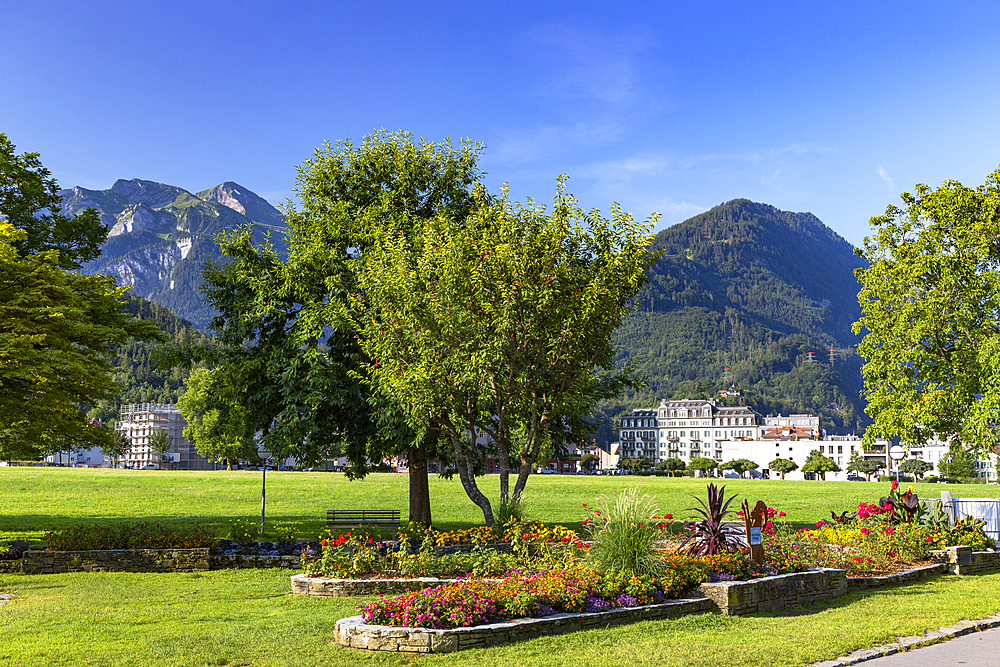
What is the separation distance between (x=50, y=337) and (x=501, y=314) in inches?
437

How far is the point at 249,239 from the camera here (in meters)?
27.1

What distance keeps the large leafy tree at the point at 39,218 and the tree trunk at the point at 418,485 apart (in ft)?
41.1

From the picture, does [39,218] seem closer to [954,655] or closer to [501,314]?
[501,314]

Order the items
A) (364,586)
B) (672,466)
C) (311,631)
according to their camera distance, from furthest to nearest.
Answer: (672,466) → (364,586) → (311,631)

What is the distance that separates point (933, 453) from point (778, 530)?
609 ft

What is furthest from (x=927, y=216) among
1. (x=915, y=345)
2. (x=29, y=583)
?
(x=29, y=583)

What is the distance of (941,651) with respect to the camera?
10562 mm

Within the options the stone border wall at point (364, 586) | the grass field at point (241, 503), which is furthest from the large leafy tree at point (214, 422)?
the stone border wall at point (364, 586)

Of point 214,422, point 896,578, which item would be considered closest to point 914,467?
point 896,578

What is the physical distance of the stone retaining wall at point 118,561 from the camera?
1878cm

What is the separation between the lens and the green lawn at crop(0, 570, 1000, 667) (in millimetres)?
9938

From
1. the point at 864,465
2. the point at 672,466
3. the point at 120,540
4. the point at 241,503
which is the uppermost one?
the point at 120,540

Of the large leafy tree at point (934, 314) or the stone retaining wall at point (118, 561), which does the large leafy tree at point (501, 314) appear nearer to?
the stone retaining wall at point (118, 561)

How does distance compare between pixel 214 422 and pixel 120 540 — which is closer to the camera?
pixel 120 540
